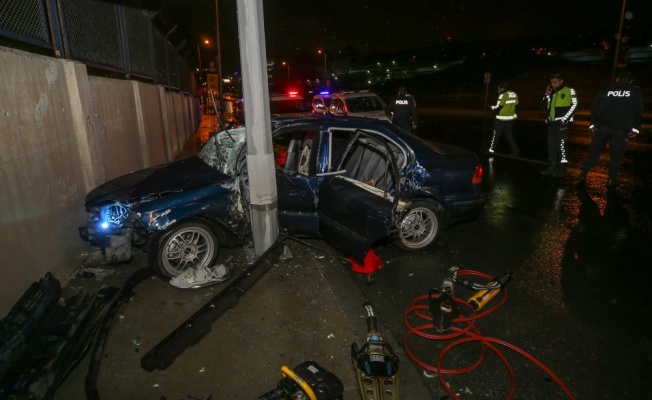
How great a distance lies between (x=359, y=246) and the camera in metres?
3.99

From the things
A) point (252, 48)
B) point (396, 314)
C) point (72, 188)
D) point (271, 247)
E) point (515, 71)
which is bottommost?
point (396, 314)

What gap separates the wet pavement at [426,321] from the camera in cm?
280

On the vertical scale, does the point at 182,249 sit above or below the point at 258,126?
below

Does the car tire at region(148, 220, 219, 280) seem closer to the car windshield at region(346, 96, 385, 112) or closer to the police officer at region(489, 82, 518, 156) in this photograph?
the police officer at region(489, 82, 518, 156)

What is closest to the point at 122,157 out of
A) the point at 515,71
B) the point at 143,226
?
the point at 143,226

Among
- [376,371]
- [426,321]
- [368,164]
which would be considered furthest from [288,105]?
[376,371]

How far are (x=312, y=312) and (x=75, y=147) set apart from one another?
137 inches

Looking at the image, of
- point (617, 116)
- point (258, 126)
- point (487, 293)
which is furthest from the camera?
point (617, 116)

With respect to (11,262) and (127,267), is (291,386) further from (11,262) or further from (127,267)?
(127,267)

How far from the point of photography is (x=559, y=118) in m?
8.25

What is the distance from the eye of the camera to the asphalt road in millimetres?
2859

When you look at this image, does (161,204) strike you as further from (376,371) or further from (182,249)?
(376,371)

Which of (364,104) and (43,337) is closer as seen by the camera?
(43,337)

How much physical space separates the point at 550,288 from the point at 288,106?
11698 mm
